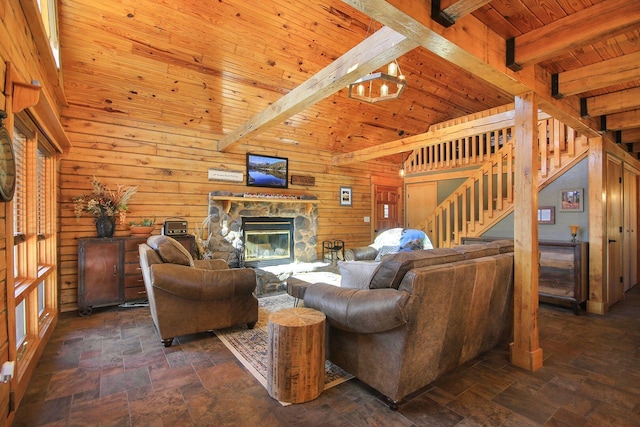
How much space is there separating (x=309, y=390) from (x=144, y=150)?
4377 millimetres

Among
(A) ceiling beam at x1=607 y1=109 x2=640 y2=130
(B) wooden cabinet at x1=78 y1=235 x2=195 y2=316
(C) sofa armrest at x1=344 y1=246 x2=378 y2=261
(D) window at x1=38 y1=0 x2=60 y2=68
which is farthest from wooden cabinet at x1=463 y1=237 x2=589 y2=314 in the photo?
(D) window at x1=38 y1=0 x2=60 y2=68

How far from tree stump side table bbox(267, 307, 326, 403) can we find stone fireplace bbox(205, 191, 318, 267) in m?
3.20

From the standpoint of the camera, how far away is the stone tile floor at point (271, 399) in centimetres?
194

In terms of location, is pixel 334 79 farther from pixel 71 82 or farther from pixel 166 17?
pixel 71 82

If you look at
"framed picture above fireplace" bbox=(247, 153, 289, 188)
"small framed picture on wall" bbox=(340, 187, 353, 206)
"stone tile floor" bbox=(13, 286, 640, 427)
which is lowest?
"stone tile floor" bbox=(13, 286, 640, 427)

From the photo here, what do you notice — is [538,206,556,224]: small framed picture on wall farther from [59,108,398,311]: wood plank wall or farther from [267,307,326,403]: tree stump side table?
[267,307,326,403]: tree stump side table

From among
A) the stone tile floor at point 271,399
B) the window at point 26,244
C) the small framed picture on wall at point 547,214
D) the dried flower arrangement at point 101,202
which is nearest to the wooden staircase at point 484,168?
the small framed picture on wall at point 547,214

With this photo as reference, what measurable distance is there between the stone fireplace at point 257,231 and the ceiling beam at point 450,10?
166 inches

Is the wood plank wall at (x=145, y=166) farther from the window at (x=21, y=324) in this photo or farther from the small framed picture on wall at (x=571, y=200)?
the small framed picture on wall at (x=571, y=200)

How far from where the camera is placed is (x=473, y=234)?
569cm

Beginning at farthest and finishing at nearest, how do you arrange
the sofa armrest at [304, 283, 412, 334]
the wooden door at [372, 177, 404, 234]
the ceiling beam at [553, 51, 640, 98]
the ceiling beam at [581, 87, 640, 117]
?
the wooden door at [372, 177, 404, 234]
the ceiling beam at [581, 87, 640, 117]
the ceiling beam at [553, 51, 640, 98]
the sofa armrest at [304, 283, 412, 334]

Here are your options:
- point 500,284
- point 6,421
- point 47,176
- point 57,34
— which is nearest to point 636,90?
point 500,284

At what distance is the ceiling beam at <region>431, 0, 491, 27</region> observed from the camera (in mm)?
1759

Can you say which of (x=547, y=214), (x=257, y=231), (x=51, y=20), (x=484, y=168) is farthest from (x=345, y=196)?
(x=51, y=20)
